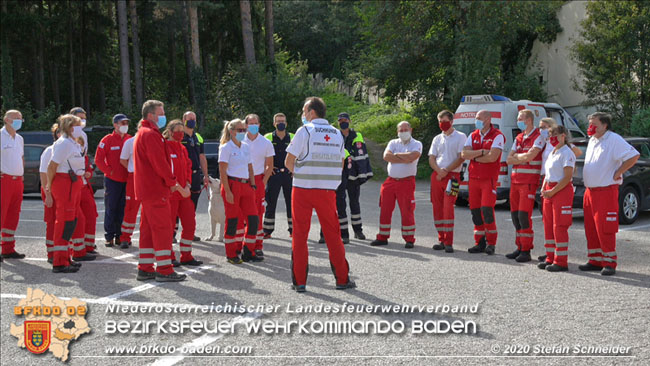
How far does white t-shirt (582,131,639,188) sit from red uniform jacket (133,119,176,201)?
5.20 m

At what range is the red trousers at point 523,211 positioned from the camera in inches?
354

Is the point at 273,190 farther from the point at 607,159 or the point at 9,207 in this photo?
the point at 607,159

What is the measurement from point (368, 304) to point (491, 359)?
181cm

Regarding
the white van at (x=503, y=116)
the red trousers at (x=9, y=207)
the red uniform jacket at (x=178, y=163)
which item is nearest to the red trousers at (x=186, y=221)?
the red uniform jacket at (x=178, y=163)

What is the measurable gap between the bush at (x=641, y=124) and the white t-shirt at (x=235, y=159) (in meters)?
16.6

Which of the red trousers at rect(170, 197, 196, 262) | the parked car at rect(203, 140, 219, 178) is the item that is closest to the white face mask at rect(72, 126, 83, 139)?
the red trousers at rect(170, 197, 196, 262)

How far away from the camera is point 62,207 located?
8.44m

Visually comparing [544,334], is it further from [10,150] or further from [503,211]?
[503,211]

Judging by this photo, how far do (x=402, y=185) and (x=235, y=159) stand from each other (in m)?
2.97

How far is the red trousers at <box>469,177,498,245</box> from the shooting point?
9.52m

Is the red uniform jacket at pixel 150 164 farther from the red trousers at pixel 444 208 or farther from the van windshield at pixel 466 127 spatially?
the van windshield at pixel 466 127

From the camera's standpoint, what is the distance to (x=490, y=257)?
373 inches

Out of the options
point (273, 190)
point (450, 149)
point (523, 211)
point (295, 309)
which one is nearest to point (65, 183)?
point (273, 190)

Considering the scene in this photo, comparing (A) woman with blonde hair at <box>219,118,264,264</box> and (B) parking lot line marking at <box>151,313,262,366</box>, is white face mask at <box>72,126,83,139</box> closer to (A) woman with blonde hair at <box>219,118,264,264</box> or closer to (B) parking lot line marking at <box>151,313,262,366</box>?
(A) woman with blonde hair at <box>219,118,264,264</box>
